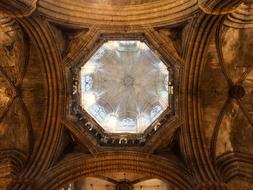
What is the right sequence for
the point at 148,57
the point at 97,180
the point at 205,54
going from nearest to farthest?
the point at 205,54 → the point at 97,180 → the point at 148,57

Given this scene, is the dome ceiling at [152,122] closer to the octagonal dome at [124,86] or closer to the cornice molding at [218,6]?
the cornice molding at [218,6]

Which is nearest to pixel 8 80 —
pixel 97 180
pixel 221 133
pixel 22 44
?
pixel 22 44

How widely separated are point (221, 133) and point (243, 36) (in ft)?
11.2

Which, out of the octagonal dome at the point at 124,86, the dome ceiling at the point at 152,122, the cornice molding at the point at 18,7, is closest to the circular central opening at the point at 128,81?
the octagonal dome at the point at 124,86

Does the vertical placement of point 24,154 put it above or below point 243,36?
below

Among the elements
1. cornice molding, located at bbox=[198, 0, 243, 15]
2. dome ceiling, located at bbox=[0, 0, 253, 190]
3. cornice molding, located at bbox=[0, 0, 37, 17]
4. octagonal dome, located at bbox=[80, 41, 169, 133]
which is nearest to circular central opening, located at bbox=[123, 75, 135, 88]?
octagonal dome, located at bbox=[80, 41, 169, 133]

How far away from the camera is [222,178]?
13352 mm

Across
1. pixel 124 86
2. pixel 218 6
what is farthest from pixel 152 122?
pixel 218 6

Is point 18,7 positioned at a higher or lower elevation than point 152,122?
higher

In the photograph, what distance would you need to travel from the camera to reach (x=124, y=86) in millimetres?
19812

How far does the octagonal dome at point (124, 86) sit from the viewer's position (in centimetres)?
1702

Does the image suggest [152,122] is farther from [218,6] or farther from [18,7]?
[18,7]

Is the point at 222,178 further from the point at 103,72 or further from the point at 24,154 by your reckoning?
the point at 103,72

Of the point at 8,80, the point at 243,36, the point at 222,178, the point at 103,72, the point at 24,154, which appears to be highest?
the point at 103,72
